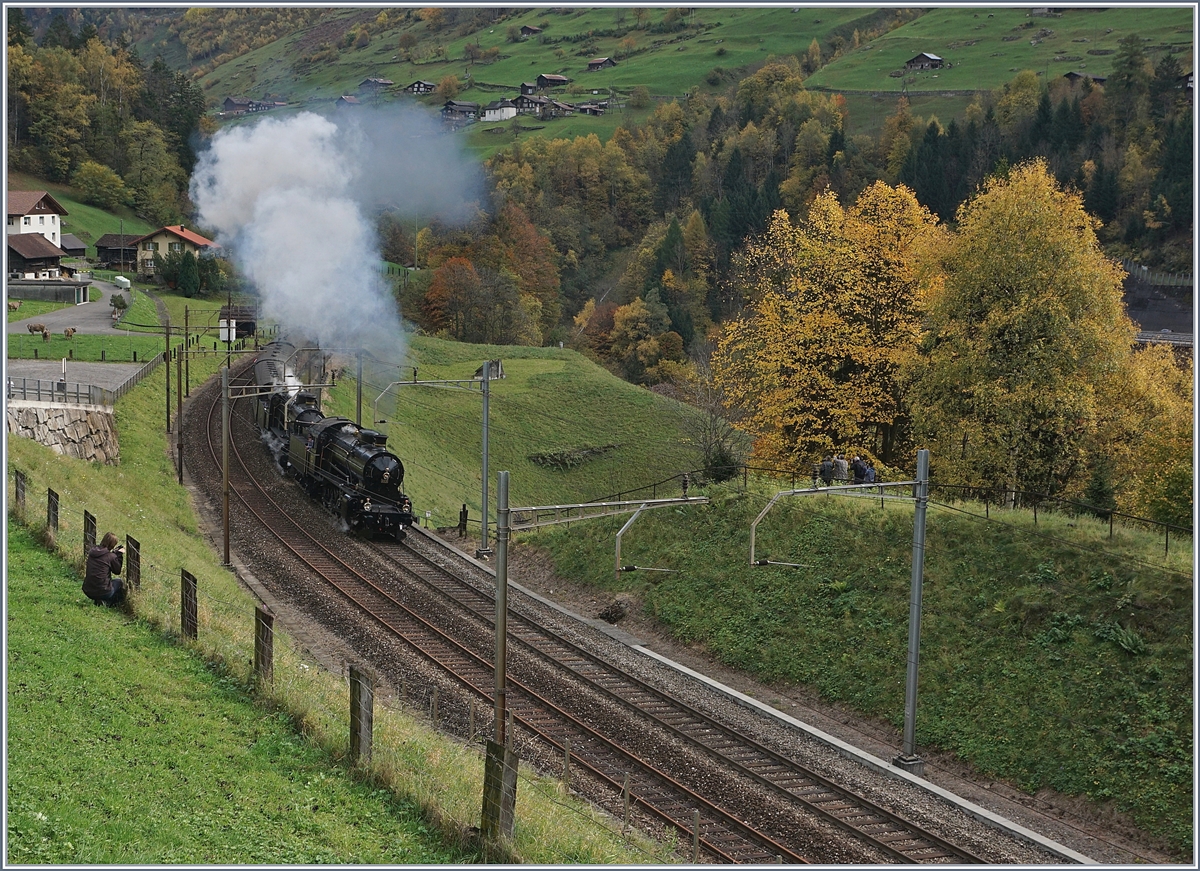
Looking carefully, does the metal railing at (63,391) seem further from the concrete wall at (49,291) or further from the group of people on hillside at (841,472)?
the concrete wall at (49,291)

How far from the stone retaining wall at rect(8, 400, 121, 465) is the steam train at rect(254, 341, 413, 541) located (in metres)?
7.03

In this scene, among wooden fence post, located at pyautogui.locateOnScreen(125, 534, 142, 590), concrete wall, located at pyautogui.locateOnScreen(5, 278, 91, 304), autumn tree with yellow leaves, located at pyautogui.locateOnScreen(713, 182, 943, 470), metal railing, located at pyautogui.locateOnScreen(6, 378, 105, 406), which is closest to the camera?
wooden fence post, located at pyautogui.locateOnScreen(125, 534, 142, 590)

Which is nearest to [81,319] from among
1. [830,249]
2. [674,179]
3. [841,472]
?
[830,249]

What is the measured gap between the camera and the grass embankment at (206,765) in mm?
13008

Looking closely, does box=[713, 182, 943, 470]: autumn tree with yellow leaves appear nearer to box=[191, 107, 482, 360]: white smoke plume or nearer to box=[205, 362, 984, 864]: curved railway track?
box=[205, 362, 984, 864]: curved railway track

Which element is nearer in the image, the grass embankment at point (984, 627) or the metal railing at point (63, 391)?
the grass embankment at point (984, 627)

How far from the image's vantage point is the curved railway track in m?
20.0

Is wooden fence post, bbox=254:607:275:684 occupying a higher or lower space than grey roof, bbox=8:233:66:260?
lower

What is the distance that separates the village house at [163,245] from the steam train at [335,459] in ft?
186

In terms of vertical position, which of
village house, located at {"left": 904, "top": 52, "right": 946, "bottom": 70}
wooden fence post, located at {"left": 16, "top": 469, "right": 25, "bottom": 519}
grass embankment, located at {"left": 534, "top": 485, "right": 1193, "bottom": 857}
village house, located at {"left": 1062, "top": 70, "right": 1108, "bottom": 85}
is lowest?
grass embankment, located at {"left": 534, "top": 485, "right": 1193, "bottom": 857}

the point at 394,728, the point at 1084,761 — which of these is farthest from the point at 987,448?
the point at 394,728

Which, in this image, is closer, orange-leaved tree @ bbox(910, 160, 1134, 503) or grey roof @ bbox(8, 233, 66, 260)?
orange-leaved tree @ bbox(910, 160, 1134, 503)

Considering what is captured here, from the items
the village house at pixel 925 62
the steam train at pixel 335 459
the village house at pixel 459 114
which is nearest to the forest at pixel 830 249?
the steam train at pixel 335 459

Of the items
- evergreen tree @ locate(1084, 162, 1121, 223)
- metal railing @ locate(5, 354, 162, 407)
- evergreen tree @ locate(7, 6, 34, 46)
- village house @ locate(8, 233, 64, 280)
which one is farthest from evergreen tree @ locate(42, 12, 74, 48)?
evergreen tree @ locate(1084, 162, 1121, 223)
